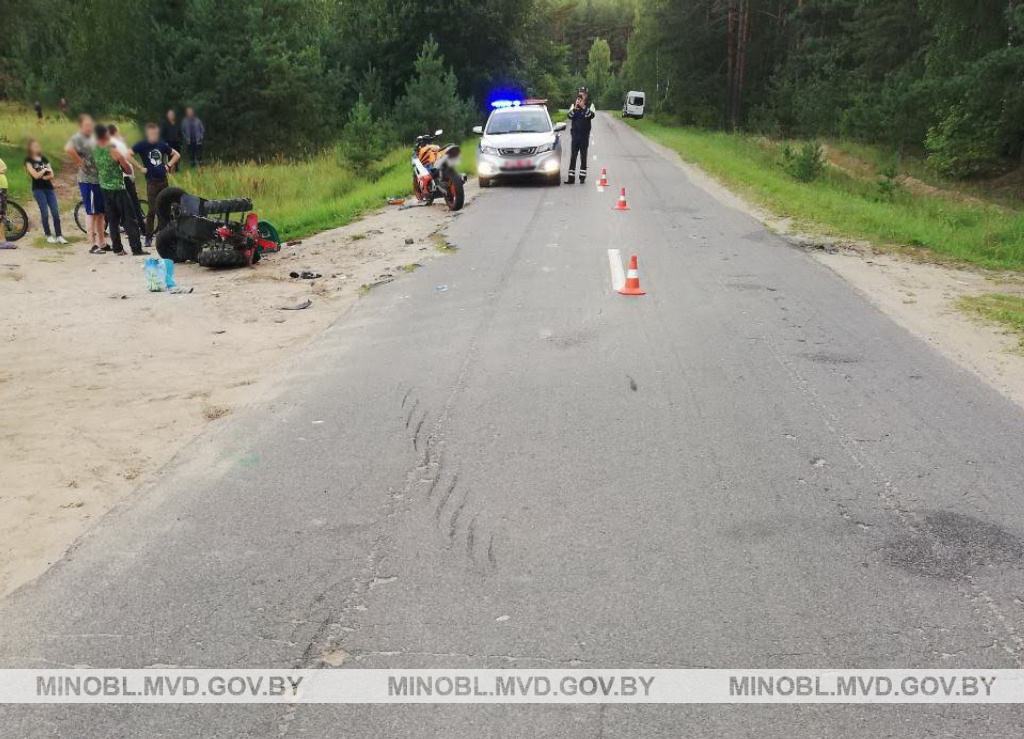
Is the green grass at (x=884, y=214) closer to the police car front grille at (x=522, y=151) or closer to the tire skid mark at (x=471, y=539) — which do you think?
the police car front grille at (x=522, y=151)

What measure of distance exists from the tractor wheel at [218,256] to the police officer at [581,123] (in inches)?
348

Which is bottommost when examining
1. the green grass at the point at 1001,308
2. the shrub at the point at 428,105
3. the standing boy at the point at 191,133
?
the green grass at the point at 1001,308

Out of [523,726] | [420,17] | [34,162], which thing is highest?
[420,17]

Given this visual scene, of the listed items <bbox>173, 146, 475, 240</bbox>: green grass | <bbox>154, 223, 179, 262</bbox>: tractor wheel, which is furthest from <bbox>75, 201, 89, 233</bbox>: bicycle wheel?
<bbox>154, 223, 179, 262</bbox>: tractor wheel

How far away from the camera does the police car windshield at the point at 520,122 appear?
1934 centimetres

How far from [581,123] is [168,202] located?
9.74 metres

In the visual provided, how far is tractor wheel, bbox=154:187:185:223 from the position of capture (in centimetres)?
1113

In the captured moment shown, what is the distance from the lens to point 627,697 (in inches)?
108

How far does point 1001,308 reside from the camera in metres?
8.35

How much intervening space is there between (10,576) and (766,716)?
129 inches

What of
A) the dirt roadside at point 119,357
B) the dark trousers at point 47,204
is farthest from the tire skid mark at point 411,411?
the dark trousers at point 47,204

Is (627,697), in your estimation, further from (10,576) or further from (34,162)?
(34,162)

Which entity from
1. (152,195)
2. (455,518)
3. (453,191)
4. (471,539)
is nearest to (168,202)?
(152,195)

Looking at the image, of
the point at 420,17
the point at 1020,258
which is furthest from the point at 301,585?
the point at 420,17
